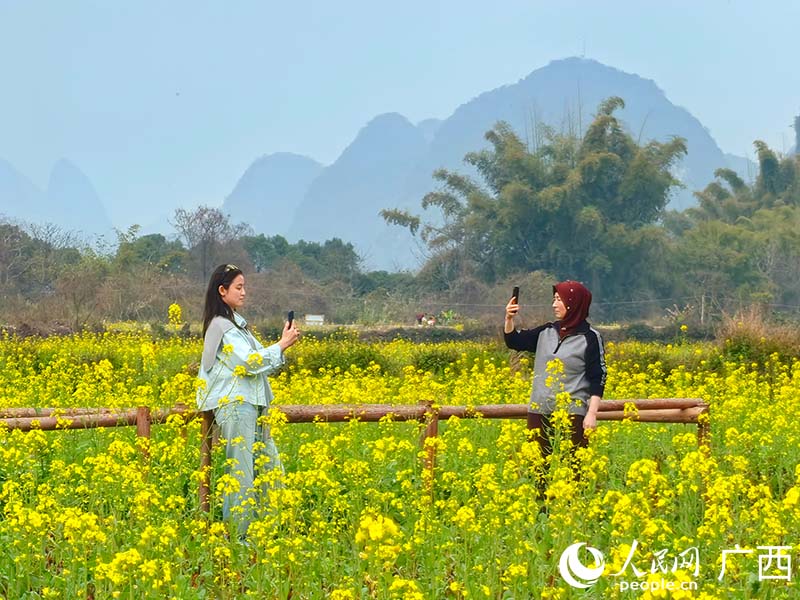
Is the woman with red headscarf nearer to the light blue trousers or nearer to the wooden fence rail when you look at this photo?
the wooden fence rail

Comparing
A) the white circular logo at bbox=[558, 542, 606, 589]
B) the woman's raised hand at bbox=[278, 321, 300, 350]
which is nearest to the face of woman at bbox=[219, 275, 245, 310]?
the woman's raised hand at bbox=[278, 321, 300, 350]

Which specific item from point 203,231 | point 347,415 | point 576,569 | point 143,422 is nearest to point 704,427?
point 347,415

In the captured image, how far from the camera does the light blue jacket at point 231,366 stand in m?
5.60

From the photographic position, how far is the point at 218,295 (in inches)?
224

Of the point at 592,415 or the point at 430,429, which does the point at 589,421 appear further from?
the point at 430,429

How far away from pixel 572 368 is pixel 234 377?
1879mm

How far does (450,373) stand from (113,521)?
1038 cm

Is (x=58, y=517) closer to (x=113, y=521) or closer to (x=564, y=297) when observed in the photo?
(x=113, y=521)

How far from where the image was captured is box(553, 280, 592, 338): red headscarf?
6.13 meters

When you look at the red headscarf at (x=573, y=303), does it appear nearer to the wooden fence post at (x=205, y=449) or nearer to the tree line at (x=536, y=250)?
the wooden fence post at (x=205, y=449)

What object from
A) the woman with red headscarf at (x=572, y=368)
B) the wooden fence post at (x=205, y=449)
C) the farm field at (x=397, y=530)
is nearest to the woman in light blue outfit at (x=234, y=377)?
the wooden fence post at (x=205, y=449)

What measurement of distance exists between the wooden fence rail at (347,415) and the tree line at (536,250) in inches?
1123

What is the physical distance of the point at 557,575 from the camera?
461cm

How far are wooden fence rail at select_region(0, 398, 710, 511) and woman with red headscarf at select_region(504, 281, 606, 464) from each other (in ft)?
2.23
